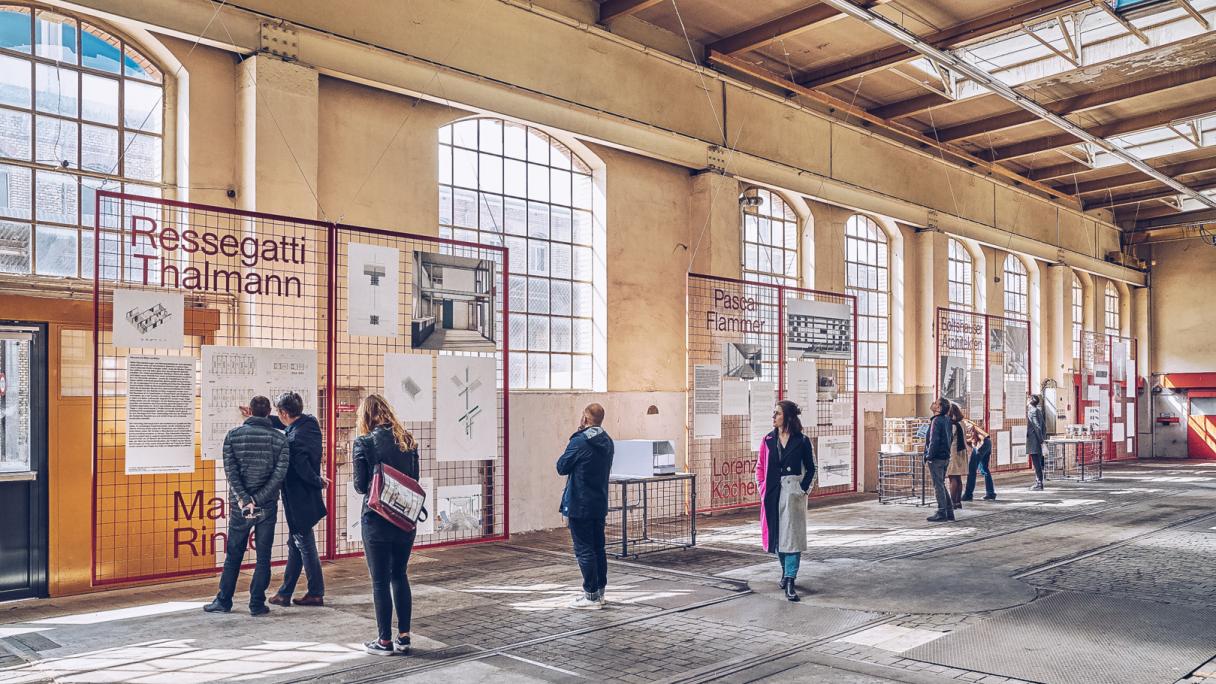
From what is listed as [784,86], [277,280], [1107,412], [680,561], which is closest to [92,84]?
[277,280]

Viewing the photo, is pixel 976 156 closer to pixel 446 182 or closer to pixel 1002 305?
pixel 1002 305

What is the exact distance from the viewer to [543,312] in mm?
11445

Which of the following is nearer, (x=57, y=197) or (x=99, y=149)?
(x=57, y=197)

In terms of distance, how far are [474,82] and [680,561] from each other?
5.29 m

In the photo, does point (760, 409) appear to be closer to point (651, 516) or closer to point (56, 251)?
point (651, 516)

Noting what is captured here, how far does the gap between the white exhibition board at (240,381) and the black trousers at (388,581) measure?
2310 millimetres

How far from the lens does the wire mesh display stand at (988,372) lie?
1630cm

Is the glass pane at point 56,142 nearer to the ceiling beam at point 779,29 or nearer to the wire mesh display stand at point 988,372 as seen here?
the ceiling beam at point 779,29

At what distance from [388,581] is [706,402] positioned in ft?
21.8

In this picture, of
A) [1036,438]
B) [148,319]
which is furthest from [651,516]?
[1036,438]

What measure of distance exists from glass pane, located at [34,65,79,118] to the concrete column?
757 cm

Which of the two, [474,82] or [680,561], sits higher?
[474,82]

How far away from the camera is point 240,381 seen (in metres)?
7.60

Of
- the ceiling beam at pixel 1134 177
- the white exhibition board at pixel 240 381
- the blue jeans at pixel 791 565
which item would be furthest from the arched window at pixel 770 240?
the ceiling beam at pixel 1134 177
